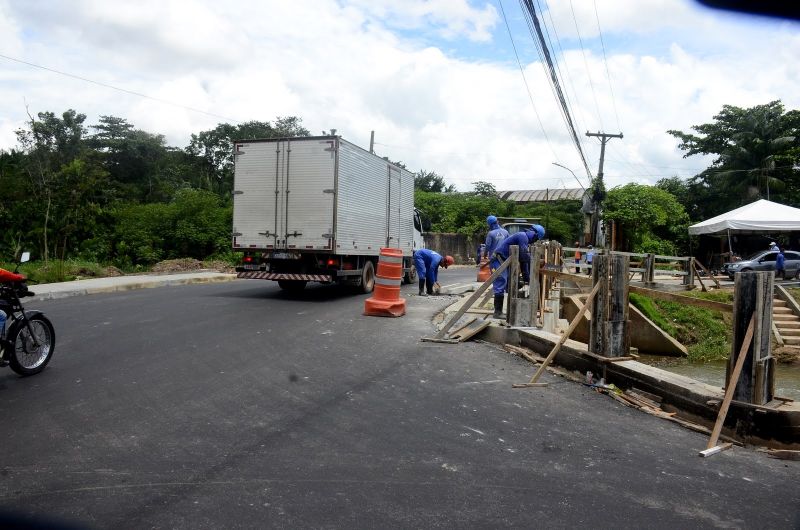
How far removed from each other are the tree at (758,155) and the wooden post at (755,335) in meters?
36.9

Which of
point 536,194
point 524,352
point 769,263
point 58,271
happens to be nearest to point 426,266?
point 524,352

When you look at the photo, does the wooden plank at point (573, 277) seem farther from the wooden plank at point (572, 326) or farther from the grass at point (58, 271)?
the grass at point (58, 271)

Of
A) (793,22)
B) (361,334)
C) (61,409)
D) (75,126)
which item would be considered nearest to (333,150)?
(361,334)

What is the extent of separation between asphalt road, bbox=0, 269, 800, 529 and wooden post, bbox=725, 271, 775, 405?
58cm

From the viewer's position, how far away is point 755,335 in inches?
204

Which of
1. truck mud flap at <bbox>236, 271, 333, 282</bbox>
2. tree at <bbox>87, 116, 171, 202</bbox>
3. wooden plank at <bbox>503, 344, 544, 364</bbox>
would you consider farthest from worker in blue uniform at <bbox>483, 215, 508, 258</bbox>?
tree at <bbox>87, 116, 171, 202</bbox>

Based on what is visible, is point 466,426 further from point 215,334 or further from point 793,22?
point 215,334

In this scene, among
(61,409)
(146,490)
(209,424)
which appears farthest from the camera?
(61,409)

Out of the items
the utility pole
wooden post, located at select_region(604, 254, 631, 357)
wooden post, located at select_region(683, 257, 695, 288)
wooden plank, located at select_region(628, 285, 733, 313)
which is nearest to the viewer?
wooden plank, located at select_region(628, 285, 733, 313)

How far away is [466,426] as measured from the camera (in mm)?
5152

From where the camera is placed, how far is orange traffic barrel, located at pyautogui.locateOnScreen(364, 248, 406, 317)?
11.5 metres

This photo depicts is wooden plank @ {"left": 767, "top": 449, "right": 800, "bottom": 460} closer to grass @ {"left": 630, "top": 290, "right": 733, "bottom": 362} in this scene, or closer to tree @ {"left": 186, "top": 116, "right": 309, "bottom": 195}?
grass @ {"left": 630, "top": 290, "right": 733, "bottom": 362}

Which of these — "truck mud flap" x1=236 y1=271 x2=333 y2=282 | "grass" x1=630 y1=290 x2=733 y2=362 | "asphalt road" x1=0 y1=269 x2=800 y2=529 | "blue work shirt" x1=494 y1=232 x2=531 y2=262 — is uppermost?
"blue work shirt" x1=494 y1=232 x2=531 y2=262

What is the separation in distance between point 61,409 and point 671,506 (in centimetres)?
486
